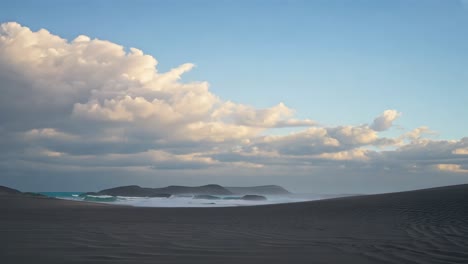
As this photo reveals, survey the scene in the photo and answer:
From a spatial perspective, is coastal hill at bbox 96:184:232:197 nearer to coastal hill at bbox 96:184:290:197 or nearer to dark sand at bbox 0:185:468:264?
coastal hill at bbox 96:184:290:197

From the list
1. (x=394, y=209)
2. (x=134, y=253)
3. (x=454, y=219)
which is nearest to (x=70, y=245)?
(x=134, y=253)

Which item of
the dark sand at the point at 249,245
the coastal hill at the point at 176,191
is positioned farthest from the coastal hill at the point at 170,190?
the dark sand at the point at 249,245

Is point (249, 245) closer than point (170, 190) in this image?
Yes

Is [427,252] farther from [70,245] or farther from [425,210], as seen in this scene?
[425,210]

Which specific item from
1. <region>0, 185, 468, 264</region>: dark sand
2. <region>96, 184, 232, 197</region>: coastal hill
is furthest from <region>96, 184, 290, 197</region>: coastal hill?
<region>0, 185, 468, 264</region>: dark sand

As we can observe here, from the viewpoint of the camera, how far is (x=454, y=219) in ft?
39.6

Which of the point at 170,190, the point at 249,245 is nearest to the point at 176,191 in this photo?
the point at 170,190

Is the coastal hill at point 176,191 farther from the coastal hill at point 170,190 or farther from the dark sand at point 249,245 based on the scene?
the dark sand at point 249,245

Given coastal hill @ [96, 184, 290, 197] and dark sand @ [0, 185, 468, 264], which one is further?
coastal hill @ [96, 184, 290, 197]

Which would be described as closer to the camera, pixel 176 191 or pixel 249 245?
pixel 249 245

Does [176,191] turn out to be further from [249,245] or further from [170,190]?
[249,245]

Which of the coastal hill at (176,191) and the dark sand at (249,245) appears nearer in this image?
the dark sand at (249,245)

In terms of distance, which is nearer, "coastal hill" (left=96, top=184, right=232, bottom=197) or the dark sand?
the dark sand

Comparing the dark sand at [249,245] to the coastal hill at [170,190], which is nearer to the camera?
the dark sand at [249,245]
